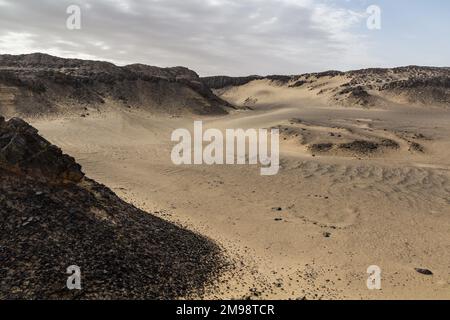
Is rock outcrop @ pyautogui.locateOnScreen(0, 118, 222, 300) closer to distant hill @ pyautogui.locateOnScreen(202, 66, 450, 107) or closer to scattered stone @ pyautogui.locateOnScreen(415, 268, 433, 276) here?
scattered stone @ pyautogui.locateOnScreen(415, 268, 433, 276)

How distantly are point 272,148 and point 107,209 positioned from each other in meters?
10.0

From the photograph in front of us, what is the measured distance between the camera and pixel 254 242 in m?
8.23

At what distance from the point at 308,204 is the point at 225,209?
6.45 feet

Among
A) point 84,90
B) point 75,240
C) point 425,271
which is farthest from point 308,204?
point 84,90

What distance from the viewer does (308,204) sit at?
10.6 metres

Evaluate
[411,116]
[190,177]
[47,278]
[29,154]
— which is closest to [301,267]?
[47,278]

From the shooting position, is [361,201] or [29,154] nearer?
[29,154]

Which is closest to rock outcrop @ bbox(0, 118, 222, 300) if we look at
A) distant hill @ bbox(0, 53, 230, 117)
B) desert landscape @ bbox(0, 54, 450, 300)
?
desert landscape @ bbox(0, 54, 450, 300)

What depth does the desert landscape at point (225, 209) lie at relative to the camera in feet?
19.5

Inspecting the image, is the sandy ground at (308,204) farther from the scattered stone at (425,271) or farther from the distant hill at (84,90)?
the distant hill at (84,90)

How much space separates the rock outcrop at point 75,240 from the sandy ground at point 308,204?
25.4 inches

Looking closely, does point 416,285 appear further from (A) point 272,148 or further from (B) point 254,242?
(A) point 272,148

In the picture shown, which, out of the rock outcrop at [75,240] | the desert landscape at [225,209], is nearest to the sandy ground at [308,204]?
the desert landscape at [225,209]

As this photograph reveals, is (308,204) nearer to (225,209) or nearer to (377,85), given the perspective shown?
(225,209)
